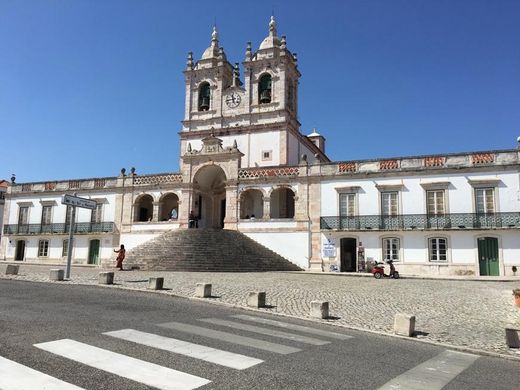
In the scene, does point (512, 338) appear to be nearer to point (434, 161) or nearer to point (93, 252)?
point (434, 161)

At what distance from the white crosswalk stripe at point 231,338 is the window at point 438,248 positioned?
21.5 metres

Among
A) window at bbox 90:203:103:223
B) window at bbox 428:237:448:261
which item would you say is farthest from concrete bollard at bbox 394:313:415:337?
window at bbox 90:203:103:223

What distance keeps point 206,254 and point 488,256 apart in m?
15.8

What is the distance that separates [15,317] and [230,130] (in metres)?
29.0

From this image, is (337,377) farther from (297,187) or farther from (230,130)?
(230,130)

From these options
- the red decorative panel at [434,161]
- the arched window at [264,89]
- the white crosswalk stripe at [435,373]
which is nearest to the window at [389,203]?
the red decorative panel at [434,161]

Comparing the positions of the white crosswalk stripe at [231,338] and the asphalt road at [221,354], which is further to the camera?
the white crosswalk stripe at [231,338]

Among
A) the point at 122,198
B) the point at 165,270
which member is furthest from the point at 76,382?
the point at 122,198

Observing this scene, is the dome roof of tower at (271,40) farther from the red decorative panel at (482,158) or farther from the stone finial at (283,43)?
the red decorative panel at (482,158)

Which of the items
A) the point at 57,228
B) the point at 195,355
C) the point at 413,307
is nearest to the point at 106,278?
the point at 413,307

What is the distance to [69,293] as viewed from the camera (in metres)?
11.9

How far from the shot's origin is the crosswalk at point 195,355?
Answer: 4707 millimetres

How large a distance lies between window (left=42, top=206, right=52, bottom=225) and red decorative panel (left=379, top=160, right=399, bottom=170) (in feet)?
86.3

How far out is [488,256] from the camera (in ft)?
82.3
